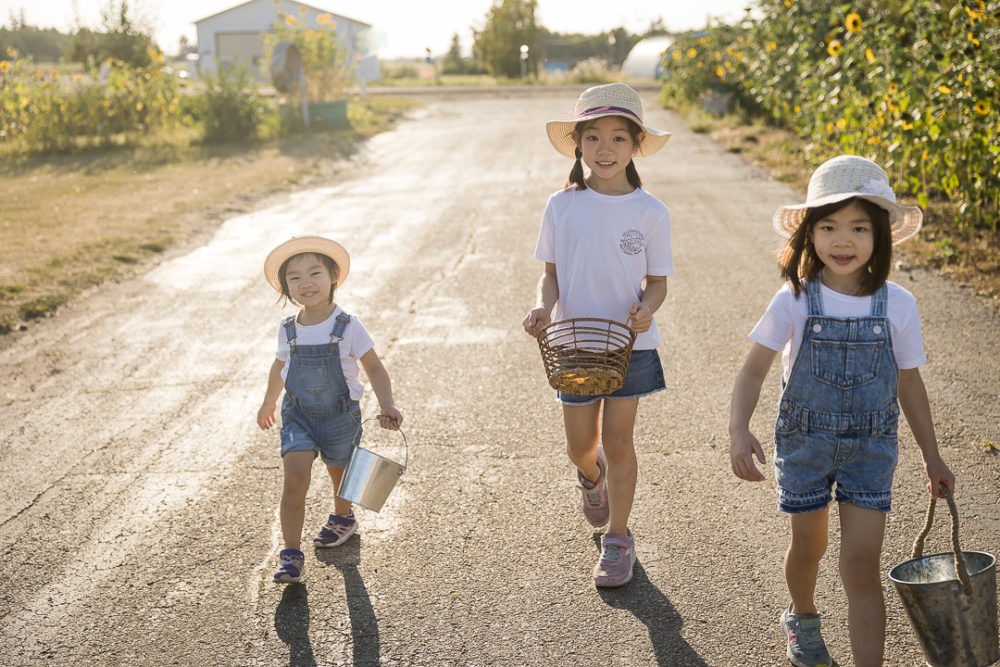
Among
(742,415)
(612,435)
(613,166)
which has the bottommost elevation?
(612,435)

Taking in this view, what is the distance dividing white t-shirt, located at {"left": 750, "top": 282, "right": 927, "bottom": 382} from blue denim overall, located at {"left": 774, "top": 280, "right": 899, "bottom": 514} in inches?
0.8

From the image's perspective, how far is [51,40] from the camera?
70.1 meters

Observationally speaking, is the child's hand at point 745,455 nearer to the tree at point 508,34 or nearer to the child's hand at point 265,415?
the child's hand at point 265,415

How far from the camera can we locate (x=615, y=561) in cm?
346

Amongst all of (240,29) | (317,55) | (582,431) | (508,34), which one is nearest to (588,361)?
(582,431)

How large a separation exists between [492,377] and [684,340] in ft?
4.44

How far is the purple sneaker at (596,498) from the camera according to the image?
12.5 ft

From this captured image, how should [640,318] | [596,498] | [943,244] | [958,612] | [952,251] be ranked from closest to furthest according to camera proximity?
[958,612], [640,318], [596,498], [952,251], [943,244]

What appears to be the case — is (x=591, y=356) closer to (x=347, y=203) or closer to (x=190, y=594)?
(x=190, y=594)

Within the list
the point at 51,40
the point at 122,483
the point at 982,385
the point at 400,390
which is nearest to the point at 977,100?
the point at 982,385

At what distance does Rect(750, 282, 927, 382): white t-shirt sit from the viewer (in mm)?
2660

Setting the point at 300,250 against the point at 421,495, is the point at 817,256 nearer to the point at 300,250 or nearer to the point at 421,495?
the point at 300,250

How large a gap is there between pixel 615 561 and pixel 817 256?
1.32 metres

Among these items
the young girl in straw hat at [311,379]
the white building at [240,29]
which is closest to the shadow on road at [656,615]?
the young girl in straw hat at [311,379]
